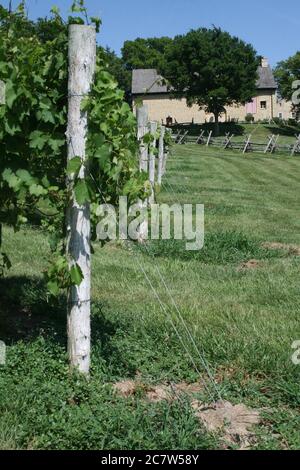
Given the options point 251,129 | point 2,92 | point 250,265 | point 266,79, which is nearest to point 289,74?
point 251,129

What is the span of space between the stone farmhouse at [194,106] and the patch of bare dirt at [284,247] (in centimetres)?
7229

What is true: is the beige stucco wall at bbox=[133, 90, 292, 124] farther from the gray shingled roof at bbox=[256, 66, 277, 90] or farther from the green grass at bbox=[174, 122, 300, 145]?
the green grass at bbox=[174, 122, 300, 145]

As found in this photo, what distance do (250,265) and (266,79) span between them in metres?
82.6

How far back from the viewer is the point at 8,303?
233 inches

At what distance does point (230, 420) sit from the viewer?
12.7 feet

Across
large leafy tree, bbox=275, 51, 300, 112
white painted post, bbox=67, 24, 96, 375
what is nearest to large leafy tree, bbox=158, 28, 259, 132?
large leafy tree, bbox=275, 51, 300, 112

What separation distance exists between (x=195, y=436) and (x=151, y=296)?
2874mm

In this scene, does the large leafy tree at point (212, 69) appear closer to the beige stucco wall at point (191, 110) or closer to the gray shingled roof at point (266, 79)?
the beige stucco wall at point (191, 110)

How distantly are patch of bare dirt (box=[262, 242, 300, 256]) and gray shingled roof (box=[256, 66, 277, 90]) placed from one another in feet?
256

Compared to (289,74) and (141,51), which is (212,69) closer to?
(289,74)

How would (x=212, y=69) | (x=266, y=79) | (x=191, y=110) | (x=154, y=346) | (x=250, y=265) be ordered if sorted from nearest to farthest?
1. (x=154, y=346)
2. (x=250, y=265)
3. (x=212, y=69)
4. (x=191, y=110)
5. (x=266, y=79)

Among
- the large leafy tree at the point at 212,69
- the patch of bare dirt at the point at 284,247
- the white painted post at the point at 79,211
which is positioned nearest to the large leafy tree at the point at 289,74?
the large leafy tree at the point at 212,69
